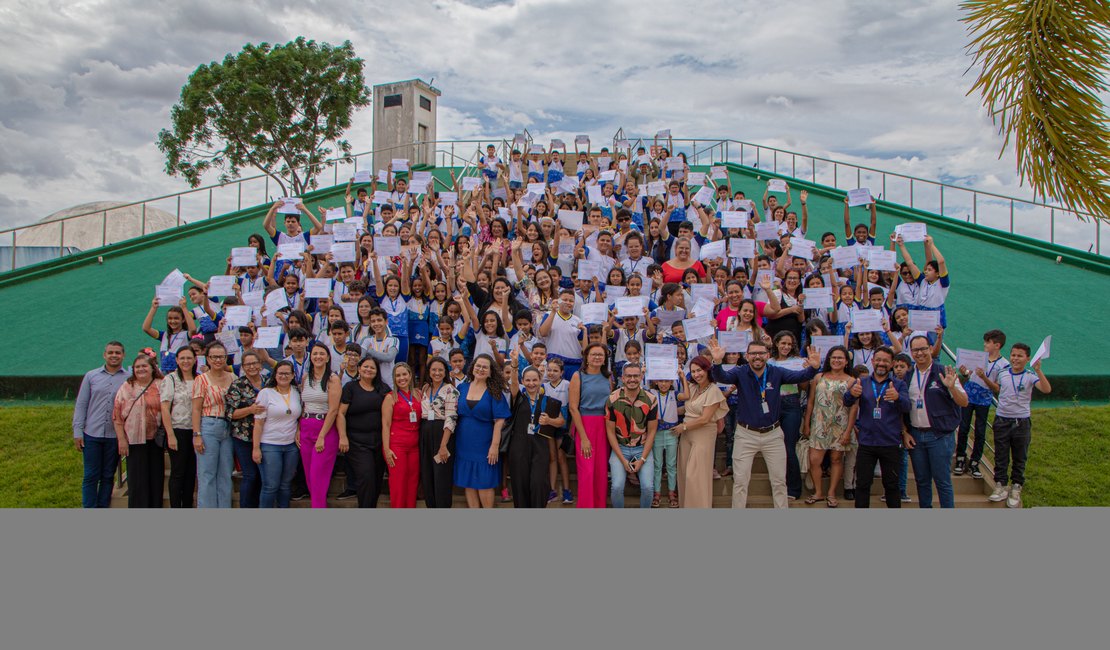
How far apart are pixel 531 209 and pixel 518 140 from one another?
29.8ft

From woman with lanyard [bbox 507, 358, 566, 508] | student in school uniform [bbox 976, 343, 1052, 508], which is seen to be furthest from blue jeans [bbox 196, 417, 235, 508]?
student in school uniform [bbox 976, 343, 1052, 508]

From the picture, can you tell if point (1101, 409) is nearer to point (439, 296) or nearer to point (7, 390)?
point (439, 296)

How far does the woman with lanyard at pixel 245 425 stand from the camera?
22.0 feet

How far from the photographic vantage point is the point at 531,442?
6742 mm

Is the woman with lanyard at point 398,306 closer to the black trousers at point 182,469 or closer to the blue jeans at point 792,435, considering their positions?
the black trousers at point 182,469

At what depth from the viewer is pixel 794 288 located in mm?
8469

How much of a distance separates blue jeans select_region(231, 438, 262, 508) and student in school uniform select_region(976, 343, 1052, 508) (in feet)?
24.6

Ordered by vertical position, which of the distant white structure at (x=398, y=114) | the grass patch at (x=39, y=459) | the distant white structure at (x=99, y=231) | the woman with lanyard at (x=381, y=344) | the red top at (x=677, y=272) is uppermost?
the distant white structure at (x=398, y=114)

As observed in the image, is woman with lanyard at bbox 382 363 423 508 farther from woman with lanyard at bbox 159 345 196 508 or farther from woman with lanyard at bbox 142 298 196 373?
woman with lanyard at bbox 142 298 196 373

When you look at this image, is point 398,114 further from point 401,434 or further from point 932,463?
point 932,463

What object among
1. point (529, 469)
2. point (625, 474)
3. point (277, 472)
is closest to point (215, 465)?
point (277, 472)

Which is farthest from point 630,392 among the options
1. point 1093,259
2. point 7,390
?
point 1093,259

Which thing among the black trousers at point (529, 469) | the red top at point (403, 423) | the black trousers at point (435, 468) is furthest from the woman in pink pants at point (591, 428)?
the red top at point (403, 423)

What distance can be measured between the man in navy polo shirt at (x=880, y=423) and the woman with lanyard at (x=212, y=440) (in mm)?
6116
